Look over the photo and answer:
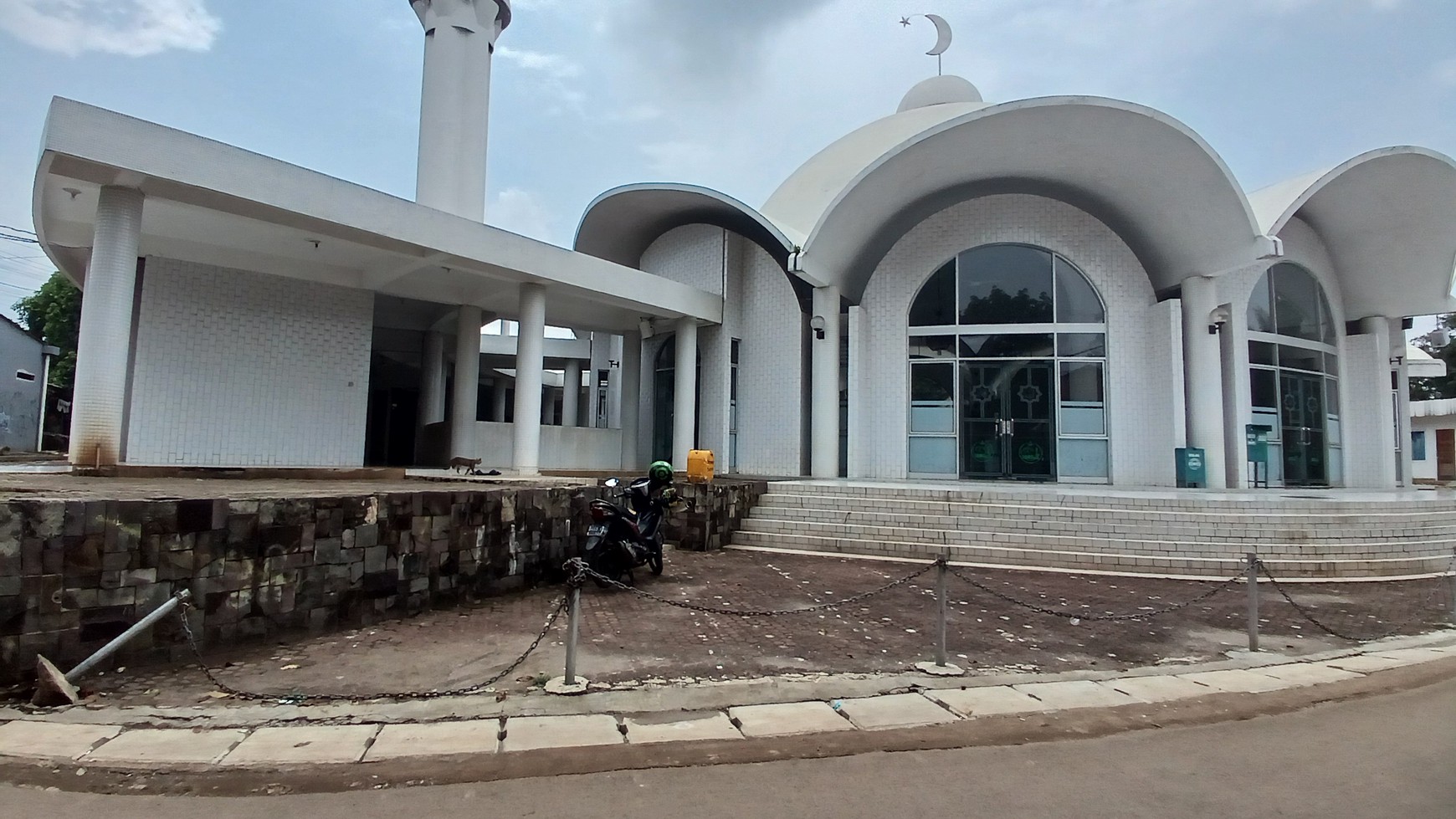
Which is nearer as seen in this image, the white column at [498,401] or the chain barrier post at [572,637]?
the chain barrier post at [572,637]

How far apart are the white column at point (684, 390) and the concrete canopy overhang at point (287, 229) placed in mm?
511

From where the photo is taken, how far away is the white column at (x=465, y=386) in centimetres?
1634

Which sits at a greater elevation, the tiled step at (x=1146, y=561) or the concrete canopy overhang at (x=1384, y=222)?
the concrete canopy overhang at (x=1384, y=222)

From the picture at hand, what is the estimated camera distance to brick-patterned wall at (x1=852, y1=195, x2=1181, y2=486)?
54.1 feet

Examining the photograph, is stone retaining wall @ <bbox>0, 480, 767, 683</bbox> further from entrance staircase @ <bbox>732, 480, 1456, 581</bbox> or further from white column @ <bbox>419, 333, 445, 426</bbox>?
white column @ <bbox>419, 333, 445, 426</bbox>

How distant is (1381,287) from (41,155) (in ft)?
88.7

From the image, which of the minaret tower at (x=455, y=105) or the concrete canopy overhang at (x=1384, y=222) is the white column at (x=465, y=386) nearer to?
the minaret tower at (x=455, y=105)

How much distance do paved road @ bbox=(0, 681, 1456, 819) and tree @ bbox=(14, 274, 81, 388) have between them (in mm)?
40281

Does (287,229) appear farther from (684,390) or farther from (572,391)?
(572,391)

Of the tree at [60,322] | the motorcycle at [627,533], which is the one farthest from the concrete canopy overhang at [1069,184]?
the tree at [60,322]

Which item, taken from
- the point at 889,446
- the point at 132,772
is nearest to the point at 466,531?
the point at 132,772

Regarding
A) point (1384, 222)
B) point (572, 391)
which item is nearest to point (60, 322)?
point (572, 391)

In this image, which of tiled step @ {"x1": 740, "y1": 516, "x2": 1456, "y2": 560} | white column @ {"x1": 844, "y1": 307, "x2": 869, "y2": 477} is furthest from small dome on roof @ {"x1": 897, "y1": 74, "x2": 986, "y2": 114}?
tiled step @ {"x1": 740, "y1": 516, "x2": 1456, "y2": 560}

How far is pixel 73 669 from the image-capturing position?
441 centimetres
